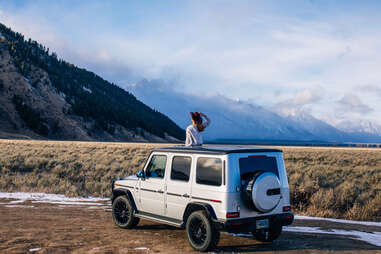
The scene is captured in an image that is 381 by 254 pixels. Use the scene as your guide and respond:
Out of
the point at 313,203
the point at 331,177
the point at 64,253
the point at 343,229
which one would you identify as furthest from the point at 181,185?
A: the point at 331,177

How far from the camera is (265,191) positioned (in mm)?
7004

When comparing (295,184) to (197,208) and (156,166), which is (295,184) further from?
(197,208)

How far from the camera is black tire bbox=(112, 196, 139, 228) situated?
906 centimetres

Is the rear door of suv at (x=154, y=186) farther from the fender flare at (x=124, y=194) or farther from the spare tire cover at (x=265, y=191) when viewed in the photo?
the spare tire cover at (x=265, y=191)

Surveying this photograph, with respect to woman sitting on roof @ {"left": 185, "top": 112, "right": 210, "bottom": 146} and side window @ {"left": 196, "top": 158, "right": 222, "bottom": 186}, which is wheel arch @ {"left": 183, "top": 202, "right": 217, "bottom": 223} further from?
woman sitting on roof @ {"left": 185, "top": 112, "right": 210, "bottom": 146}

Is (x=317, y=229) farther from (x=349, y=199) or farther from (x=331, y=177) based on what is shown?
(x=331, y=177)

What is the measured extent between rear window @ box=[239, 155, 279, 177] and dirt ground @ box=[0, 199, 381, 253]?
158cm

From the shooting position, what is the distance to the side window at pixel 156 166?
8.34 metres

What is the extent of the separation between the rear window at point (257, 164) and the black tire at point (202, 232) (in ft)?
3.55

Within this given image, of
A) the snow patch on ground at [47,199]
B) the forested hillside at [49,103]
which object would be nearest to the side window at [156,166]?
the snow patch on ground at [47,199]

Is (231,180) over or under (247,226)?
over

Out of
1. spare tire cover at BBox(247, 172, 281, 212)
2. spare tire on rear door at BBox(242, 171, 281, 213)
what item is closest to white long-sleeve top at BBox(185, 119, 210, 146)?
spare tire on rear door at BBox(242, 171, 281, 213)

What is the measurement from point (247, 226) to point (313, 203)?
631cm

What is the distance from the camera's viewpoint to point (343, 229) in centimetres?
966
